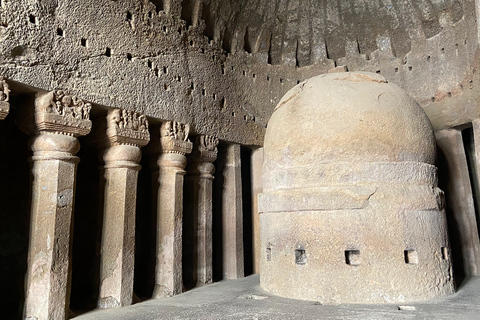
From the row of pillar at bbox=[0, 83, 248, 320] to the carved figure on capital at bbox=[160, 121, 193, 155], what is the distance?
13mm

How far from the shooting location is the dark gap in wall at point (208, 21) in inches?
245

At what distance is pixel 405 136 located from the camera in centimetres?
433

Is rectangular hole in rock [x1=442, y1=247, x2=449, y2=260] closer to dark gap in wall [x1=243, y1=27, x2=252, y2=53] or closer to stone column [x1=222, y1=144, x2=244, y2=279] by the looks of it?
stone column [x1=222, y1=144, x2=244, y2=279]

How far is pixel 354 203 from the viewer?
4074mm

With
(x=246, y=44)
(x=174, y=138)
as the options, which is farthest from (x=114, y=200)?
(x=246, y=44)

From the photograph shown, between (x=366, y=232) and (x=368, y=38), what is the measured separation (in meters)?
4.99

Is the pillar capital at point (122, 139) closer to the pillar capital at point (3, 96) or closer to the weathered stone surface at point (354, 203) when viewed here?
the pillar capital at point (3, 96)

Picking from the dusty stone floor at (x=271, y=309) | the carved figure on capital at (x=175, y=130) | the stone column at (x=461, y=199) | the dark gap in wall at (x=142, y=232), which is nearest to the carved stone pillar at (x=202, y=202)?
the carved figure on capital at (x=175, y=130)

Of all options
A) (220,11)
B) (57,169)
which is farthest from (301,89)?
(57,169)

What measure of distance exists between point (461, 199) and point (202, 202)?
13.7ft

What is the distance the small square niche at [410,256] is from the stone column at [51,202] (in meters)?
3.53

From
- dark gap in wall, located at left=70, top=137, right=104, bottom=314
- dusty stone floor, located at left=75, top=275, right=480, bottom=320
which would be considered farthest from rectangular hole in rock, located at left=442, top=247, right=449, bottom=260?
dark gap in wall, located at left=70, top=137, right=104, bottom=314

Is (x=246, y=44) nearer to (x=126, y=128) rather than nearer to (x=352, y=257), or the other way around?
(x=126, y=128)

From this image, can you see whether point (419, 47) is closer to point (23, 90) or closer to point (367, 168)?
point (367, 168)
